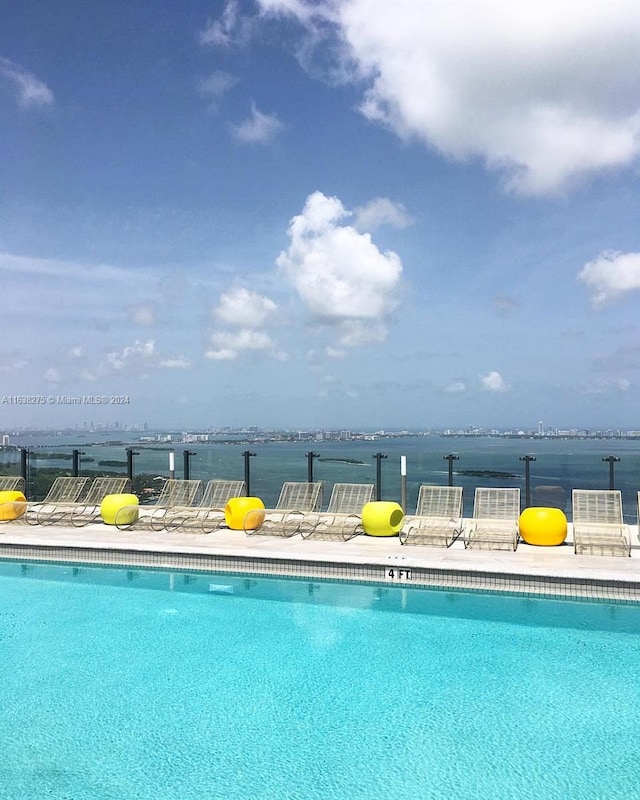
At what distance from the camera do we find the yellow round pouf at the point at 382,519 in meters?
9.88

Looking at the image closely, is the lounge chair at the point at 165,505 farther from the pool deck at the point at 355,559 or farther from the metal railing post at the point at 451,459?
the metal railing post at the point at 451,459

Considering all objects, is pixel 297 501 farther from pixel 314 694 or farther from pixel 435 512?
pixel 314 694

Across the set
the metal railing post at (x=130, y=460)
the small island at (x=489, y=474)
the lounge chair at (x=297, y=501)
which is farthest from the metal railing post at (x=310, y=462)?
the metal railing post at (x=130, y=460)

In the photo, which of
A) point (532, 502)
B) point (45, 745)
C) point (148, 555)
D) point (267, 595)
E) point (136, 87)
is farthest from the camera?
point (136, 87)

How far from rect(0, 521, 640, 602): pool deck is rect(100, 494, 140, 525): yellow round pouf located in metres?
0.35

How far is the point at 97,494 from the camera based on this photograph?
12.3 m

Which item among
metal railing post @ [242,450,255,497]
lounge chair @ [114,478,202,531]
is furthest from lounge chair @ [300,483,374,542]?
lounge chair @ [114,478,202,531]

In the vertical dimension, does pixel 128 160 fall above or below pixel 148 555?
above

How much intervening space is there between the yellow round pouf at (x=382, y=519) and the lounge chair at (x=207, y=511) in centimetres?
243

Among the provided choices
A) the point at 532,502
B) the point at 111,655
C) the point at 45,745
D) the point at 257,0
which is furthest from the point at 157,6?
the point at 45,745

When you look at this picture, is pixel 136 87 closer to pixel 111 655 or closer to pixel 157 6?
pixel 157 6

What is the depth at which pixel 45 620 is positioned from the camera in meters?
7.12

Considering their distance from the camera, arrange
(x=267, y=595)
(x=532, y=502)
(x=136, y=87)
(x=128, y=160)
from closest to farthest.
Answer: (x=267, y=595), (x=532, y=502), (x=136, y=87), (x=128, y=160)

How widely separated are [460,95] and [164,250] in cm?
1486
